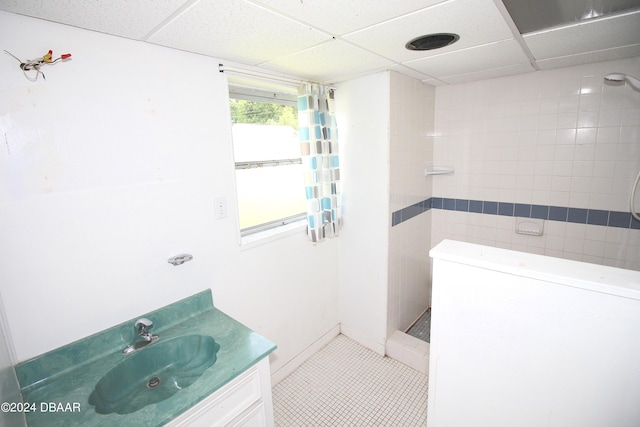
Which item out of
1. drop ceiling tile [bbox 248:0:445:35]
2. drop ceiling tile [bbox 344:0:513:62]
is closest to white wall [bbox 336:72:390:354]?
drop ceiling tile [bbox 344:0:513:62]

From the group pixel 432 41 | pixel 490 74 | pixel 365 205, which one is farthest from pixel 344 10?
pixel 490 74

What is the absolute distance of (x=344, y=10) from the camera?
1154mm

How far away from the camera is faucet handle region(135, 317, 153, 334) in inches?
54.2

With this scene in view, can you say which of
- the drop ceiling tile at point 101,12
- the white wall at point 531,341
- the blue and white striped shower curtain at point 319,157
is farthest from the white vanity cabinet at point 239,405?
the drop ceiling tile at point 101,12

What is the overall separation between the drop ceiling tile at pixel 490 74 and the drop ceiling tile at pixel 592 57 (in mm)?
102

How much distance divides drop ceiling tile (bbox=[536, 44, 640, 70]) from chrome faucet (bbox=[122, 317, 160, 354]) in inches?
113

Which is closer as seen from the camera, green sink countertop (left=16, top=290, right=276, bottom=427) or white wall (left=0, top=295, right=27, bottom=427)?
white wall (left=0, top=295, right=27, bottom=427)

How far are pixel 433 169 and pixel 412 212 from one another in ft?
1.68

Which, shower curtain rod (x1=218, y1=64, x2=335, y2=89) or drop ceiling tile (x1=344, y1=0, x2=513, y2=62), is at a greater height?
drop ceiling tile (x1=344, y1=0, x2=513, y2=62)

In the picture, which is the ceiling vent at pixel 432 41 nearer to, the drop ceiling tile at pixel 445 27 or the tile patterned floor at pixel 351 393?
the drop ceiling tile at pixel 445 27

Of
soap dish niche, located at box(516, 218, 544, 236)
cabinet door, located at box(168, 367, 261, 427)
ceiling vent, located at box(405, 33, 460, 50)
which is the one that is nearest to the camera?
cabinet door, located at box(168, 367, 261, 427)

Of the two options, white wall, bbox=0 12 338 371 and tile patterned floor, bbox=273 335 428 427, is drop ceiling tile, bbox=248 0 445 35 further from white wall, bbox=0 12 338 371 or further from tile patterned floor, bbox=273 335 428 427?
tile patterned floor, bbox=273 335 428 427

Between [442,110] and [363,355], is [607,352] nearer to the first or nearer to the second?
[363,355]

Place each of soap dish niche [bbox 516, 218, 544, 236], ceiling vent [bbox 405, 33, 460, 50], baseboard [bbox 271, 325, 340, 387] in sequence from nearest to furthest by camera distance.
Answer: ceiling vent [bbox 405, 33, 460, 50] → baseboard [bbox 271, 325, 340, 387] → soap dish niche [bbox 516, 218, 544, 236]
